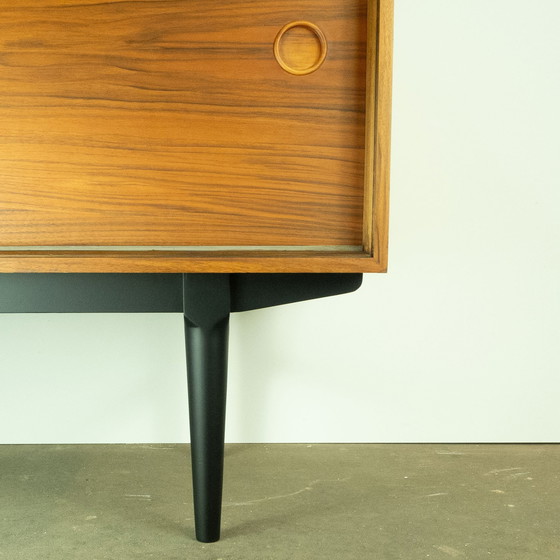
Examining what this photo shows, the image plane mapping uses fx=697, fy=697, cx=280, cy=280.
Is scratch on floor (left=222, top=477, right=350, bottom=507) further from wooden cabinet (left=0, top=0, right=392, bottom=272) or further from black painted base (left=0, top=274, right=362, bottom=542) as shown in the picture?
wooden cabinet (left=0, top=0, right=392, bottom=272)

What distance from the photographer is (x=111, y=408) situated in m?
1.31

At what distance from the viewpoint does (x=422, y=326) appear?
131 centimetres

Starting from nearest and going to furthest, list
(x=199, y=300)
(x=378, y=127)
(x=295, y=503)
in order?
(x=378, y=127) < (x=199, y=300) < (x=295, y=503)

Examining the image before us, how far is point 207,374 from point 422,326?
59 cm

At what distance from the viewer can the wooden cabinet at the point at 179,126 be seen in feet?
2.37

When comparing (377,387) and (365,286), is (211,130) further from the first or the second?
(377,387)

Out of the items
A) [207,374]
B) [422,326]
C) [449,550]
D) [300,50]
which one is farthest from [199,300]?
[422,326]

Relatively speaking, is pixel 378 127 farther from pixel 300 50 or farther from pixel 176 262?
pixel 176 262

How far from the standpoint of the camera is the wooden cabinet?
2.37ft

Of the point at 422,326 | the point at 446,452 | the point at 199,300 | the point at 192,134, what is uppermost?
the point at 192,134

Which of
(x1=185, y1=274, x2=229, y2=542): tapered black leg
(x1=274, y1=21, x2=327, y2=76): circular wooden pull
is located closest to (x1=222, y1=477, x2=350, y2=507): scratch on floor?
(x1=185, y1=274, x2=229, y2=542): tapered black leg

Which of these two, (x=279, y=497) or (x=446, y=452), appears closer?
(x=279, y=497)

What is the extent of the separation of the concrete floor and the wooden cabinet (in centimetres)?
39

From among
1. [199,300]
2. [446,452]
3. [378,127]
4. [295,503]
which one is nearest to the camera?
[378,127]
